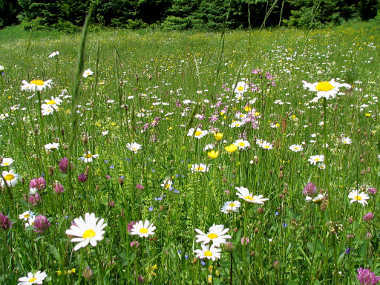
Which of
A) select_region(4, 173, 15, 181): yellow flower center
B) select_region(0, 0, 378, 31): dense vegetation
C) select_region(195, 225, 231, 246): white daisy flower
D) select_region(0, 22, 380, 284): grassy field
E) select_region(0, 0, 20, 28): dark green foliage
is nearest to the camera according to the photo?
select_region(195, 225, 231, 246): white daisy flower

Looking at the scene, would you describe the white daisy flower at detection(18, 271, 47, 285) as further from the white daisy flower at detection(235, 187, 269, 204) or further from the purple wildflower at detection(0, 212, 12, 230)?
the white daisy flower at detection(235, 187, 269, 204)

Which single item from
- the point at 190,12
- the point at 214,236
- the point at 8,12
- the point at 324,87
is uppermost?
the point at 8,12

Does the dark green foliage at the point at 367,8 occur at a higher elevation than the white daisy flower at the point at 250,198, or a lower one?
higher

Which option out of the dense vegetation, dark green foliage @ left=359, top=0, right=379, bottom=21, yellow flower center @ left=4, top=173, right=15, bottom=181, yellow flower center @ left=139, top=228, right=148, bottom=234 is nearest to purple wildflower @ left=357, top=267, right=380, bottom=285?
yellow flower center @ left=139, top=228, right=148, bottom=234

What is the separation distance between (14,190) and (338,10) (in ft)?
53.2

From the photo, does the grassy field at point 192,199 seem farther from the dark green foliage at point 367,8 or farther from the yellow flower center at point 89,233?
the dark green foliage at point 367,8

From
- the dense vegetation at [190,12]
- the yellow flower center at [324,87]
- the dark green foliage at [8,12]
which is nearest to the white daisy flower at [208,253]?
the yellow flower center at [324,87]

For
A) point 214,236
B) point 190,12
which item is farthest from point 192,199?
point 190,12

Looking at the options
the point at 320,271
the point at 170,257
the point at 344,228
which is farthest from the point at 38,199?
the point at 344,228

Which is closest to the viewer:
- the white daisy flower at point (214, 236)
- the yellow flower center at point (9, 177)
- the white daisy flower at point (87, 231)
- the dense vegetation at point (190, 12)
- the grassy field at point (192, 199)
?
the white daisy flower at point (87, 231)

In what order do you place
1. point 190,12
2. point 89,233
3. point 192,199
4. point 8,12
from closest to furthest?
point 89,233, point 192,199, point 190,12, point 8,12

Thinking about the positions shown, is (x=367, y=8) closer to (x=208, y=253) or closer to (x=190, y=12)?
(x=190, y=12)

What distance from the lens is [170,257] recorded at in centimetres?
110

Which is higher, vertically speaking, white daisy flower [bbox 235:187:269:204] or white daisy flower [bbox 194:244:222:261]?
white daisy flower [bbox 235:187:269:204]
